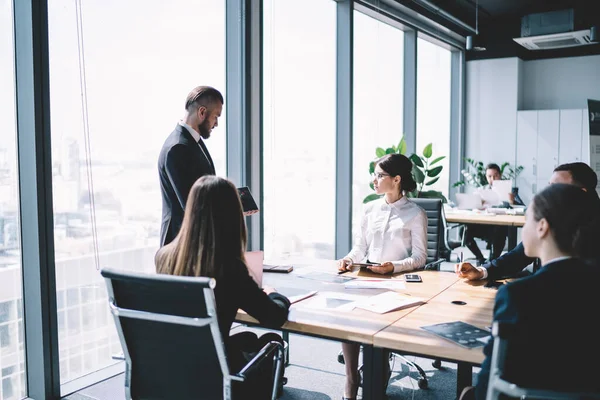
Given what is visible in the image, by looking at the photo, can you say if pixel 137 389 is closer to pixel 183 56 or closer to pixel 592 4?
pixel 183 56

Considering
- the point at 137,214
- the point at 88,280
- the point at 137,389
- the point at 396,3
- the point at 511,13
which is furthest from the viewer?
the point at 511,13

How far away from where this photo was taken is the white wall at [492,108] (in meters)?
9.01

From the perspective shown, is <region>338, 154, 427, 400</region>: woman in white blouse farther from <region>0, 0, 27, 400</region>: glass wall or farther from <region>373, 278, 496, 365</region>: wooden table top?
<region>0, 0, 27, 400</region>: glass wall

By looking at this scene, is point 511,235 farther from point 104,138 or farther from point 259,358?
point 259,358

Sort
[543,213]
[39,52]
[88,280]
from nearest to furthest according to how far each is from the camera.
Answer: [543,213], [39,52], [88,280]

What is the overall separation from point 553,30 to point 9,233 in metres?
7.18

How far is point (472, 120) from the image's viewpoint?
9.50 meters

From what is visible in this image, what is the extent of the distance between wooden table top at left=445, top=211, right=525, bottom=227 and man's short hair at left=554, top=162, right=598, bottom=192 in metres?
2.52

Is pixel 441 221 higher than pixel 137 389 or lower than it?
higher

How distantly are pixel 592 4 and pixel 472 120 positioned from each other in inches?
96.7

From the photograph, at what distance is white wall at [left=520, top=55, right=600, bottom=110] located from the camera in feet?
28.9

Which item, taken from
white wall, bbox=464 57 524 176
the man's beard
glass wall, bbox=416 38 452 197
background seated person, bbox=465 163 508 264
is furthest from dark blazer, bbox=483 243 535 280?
white wall, bbox=464 57 524 176

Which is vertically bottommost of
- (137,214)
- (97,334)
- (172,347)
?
(97,334)

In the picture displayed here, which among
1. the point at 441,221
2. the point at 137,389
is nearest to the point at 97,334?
the point at 137,389
